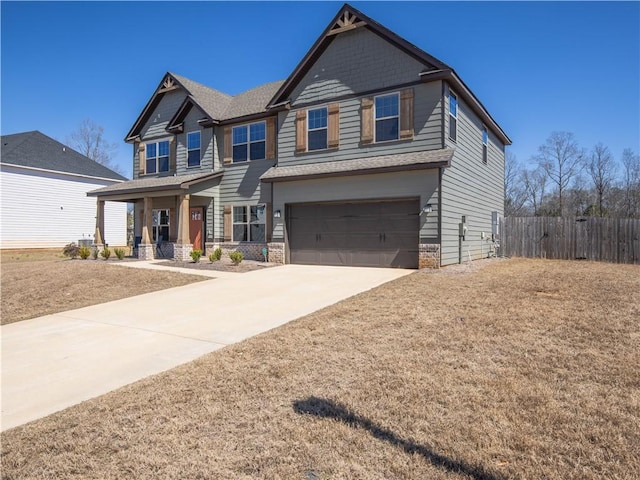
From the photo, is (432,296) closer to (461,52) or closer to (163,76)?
(461,52)

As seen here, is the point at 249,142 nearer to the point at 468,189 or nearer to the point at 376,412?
the point at 468,189

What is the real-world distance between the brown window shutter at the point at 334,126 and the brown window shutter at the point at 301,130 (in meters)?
1.15

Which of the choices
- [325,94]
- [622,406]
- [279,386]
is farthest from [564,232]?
[279,386]

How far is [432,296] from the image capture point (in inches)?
306

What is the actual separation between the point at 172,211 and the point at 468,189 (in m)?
14.3

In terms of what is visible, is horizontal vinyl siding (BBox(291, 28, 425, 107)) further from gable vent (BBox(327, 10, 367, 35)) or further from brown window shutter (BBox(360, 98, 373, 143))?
brown window shutter (BBox(360, 98, 373, 143))

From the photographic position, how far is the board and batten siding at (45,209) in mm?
24094

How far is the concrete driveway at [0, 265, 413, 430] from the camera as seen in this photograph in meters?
4.07

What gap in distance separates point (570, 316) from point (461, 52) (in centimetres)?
1403

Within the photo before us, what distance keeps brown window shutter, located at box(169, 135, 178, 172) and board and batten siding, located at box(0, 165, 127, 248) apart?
12061 millimetres

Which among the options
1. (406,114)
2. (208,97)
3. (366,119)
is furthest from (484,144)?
(208,97)

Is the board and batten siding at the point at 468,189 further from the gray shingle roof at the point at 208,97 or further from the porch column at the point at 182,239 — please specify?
the gray shingle roof at the point at 208,97

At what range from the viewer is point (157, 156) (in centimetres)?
2052

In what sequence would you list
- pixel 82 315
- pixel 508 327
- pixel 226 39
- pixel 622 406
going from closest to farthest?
pixel 622 406
pixel 508 327
pixel 82 315
pixel 226 39
